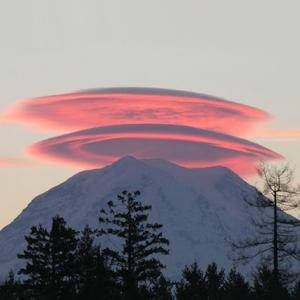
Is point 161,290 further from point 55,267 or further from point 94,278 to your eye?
point 55,267

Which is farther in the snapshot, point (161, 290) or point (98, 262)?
point (161, 290)

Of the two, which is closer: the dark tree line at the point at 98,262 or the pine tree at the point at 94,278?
the dark tree line at the point at 98,262

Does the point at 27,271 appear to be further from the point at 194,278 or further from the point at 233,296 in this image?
the point at 194,278

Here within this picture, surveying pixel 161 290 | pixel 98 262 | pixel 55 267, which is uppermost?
pixel 161 290

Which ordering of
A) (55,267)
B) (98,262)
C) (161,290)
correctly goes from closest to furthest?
(55,267) < (98,262) < (161,290)

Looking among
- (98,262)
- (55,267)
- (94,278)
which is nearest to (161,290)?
(94,278)

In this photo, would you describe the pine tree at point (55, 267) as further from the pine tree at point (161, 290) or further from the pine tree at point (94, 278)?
the pine tree at point (161, 290)

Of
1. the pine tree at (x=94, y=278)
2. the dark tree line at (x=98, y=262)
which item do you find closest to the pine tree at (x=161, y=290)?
the pine tree at (x=94, y=278)

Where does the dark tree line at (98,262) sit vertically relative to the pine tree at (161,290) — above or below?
below

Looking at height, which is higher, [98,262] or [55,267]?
[98,262]

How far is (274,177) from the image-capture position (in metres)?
45.2

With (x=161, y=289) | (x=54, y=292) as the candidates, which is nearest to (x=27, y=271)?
(x=54, y=292)

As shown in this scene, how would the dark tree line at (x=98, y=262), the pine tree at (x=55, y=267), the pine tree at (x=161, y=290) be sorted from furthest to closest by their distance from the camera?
the pine tree at (x=161, y=290) < the pine tree at (x=55, y=267) < the dark tree line at (x=98, y=262)

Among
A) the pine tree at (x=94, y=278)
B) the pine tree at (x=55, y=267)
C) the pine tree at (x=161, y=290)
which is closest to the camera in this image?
the pine tree at (x=55, y=267)
